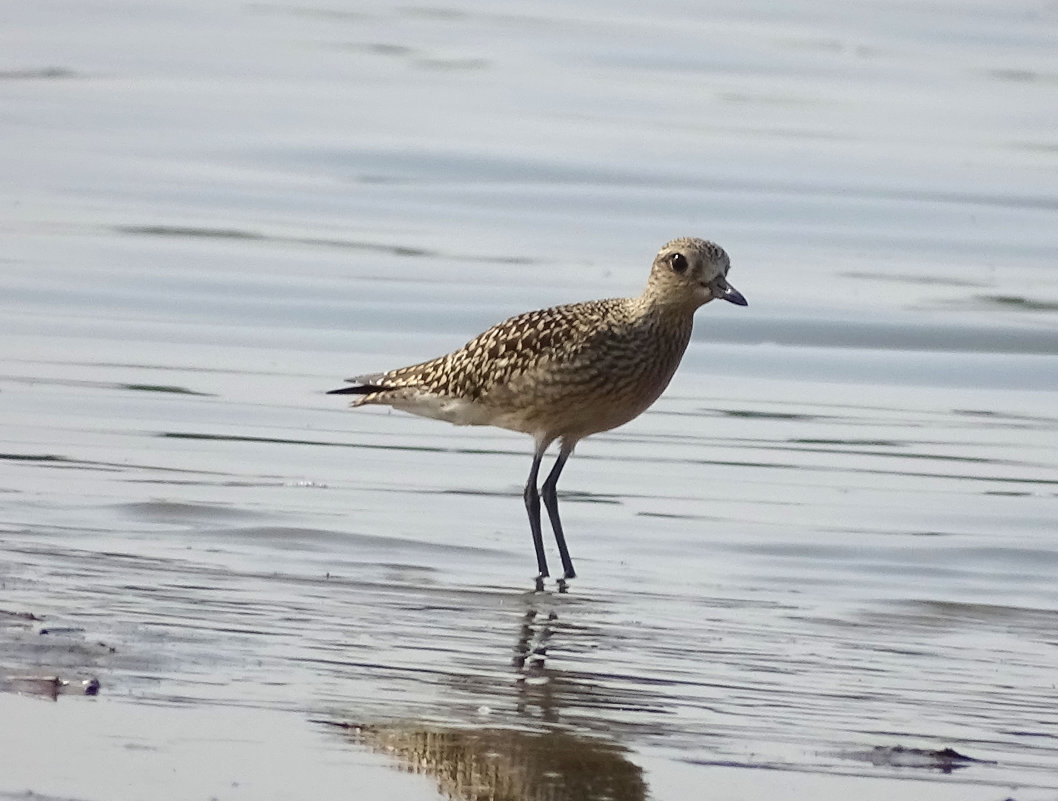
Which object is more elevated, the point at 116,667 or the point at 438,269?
the point at 438,269

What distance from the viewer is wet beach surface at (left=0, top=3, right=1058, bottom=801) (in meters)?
5.75

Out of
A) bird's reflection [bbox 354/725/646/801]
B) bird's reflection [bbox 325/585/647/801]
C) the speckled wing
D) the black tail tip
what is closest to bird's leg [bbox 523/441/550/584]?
the speckled wing

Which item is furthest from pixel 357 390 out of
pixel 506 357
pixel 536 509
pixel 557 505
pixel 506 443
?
pixel 506 443

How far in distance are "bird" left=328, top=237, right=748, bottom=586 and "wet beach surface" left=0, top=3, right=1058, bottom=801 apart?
15.7 inches

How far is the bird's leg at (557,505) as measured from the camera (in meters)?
8.35

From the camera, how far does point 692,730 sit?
586 centimetres

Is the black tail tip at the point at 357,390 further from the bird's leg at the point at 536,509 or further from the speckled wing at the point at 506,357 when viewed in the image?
the bird's leg at the point at 536,509

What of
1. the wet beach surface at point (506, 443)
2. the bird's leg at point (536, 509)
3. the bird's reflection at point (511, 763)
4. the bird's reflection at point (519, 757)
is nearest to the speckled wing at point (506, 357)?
the bird's leg at point (536, 509)

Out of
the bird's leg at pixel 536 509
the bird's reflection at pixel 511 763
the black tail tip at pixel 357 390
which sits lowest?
the bird's reflection at pixel 511 763

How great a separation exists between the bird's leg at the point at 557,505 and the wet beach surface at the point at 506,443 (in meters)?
0.13

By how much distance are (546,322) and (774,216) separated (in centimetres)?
858

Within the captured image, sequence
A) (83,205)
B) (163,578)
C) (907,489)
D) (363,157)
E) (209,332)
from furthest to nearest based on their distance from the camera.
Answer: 1. (363,157)
2. (83,205)
3. (209,332)
4. (907,489)
5. (163,578)

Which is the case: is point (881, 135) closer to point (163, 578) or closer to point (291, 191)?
point (291, 191)

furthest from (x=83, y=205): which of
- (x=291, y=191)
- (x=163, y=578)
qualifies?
(x=163, y=578)
